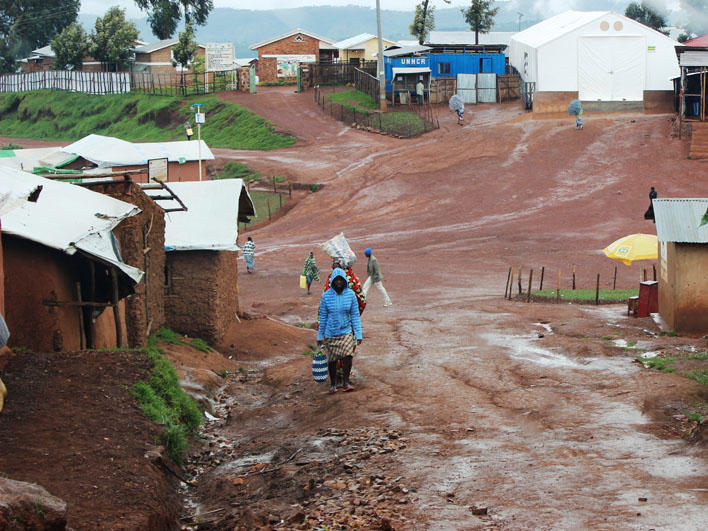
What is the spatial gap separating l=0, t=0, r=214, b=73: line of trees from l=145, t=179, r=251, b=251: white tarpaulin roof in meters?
56.0

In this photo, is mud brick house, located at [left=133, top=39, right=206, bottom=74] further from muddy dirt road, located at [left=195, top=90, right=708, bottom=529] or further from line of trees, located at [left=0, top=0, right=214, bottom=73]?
muddy dirt road, located at [left=195, top=90, right=708, bottom=529]

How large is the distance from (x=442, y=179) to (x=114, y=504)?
1425 inches

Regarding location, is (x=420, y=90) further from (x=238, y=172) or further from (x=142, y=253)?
(x=142, y=253)

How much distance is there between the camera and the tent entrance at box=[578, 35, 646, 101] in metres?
53.5

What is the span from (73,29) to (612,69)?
44489mm

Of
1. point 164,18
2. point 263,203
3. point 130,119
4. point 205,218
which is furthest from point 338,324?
point 164,18

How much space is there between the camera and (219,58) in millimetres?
68062

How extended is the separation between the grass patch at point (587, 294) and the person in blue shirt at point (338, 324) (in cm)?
1320

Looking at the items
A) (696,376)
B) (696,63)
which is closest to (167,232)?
(696,376)

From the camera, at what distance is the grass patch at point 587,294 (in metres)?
24.1

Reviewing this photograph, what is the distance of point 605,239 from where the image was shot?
33562 millimetres

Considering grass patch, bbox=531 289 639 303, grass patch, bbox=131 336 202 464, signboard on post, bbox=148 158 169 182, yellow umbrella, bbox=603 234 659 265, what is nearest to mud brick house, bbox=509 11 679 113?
signboard on post, bbox=148 158 169 182

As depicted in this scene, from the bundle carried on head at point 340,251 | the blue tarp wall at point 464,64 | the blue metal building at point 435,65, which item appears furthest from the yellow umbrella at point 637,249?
the blue tarp wall at point 464,64

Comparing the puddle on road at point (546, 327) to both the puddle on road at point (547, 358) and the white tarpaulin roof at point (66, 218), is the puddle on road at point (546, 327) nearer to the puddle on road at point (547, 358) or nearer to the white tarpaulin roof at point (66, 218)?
the puddle on road at point (547, 358)
